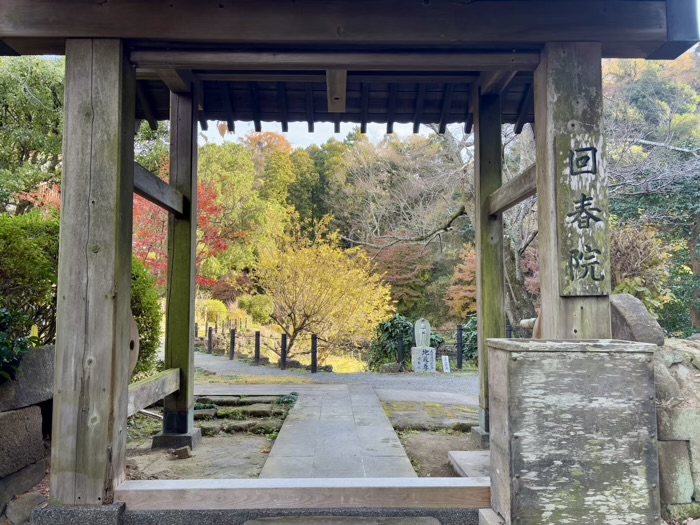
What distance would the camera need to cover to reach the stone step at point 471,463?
276cm

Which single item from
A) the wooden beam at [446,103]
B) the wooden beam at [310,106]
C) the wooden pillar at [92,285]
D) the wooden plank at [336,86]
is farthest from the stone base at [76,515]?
the wooden beam at [446,103]

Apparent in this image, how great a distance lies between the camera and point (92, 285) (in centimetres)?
234

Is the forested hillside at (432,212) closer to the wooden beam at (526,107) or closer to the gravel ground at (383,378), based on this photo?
the gravel ground at (383,378)

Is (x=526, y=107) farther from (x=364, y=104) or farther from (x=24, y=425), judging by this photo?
(x=24, y=425)

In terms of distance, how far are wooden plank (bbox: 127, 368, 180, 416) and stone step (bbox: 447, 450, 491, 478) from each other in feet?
6.67

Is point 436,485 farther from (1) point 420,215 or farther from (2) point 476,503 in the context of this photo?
(1) point 420,215

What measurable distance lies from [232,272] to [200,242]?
2.78m

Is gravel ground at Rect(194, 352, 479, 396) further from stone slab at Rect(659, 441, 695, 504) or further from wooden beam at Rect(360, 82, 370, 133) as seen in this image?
wooden beam at Rect(360, 82, 370, 133)

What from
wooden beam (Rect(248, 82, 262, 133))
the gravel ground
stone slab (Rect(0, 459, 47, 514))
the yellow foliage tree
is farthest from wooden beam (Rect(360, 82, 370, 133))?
the yellow foliage tree

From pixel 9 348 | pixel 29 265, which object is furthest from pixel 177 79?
pixel 9 348

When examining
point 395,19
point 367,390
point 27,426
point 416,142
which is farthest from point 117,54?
point 416,142

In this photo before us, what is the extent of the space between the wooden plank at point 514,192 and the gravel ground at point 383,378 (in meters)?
3.67

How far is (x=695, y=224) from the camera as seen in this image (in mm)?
11086

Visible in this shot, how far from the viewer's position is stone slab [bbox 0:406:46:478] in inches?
106
